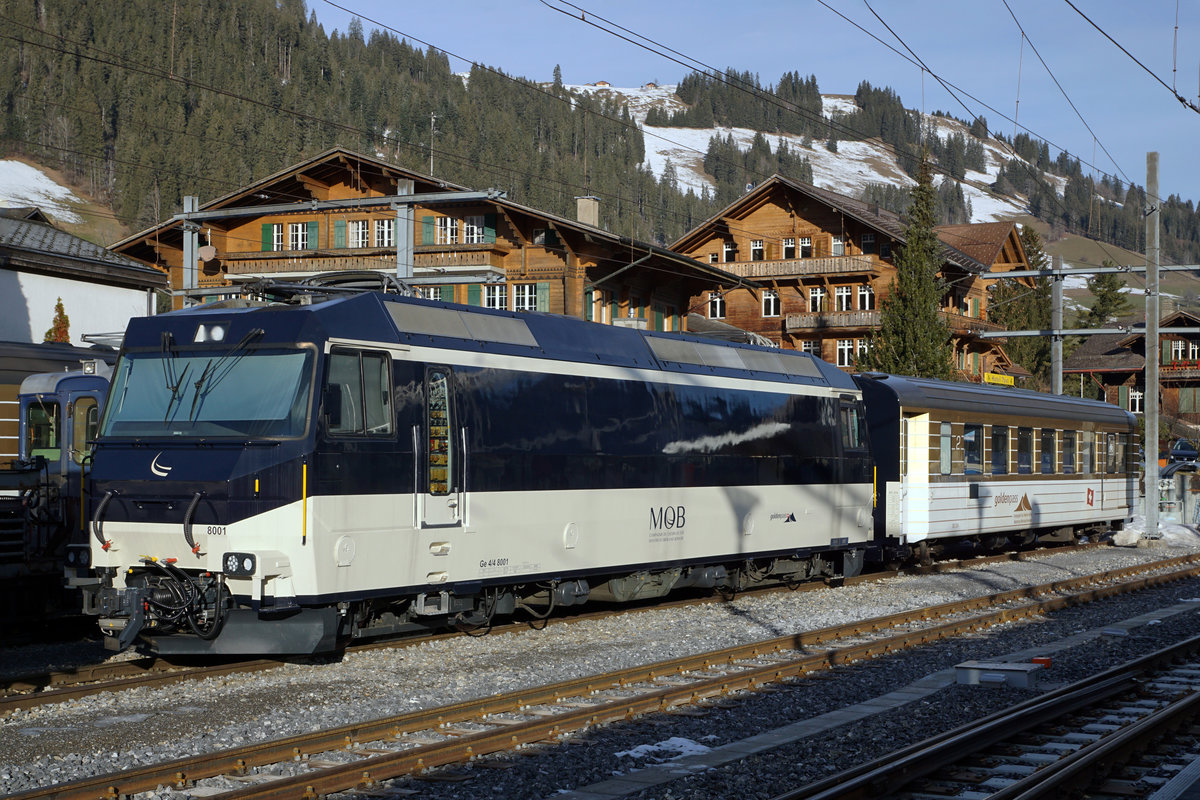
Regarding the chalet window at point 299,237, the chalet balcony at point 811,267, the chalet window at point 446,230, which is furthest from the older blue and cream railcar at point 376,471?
the chalet balcony at point 811,267

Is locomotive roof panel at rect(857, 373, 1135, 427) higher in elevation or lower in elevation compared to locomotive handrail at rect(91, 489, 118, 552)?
higher

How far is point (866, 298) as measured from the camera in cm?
5884

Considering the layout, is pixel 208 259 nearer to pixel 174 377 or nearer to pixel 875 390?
pixel 875 390

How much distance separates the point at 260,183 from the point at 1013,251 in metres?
46.5

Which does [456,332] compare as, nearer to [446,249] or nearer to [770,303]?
[446,249]

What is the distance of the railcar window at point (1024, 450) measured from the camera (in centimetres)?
2480

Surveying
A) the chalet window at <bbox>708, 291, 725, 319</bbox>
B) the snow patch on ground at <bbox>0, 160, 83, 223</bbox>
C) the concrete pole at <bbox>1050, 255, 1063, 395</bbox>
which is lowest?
the concrete pole at <bbox>1050, 255, 1063, 395</bbox>

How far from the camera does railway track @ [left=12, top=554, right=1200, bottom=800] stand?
7.42m

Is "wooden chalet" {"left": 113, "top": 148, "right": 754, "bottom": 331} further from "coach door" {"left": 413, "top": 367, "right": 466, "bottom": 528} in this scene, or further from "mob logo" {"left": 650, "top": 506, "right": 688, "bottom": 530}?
"coach door" {"left": 413, "top": 367, "right": 466, "bottom": 528}

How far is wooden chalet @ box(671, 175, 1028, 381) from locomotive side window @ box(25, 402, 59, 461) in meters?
41.5

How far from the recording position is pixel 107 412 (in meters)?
11.9

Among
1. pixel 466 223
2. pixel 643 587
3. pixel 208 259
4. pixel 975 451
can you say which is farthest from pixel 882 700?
pixel 208 259

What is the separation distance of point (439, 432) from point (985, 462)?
14410mm

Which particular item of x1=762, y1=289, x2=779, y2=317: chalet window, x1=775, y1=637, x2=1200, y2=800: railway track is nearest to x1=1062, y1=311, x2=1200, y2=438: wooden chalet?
x1=762, y1=289, x2=779, y2=317: chalet window
